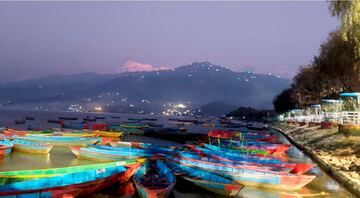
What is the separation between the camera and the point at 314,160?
28234 millimetres

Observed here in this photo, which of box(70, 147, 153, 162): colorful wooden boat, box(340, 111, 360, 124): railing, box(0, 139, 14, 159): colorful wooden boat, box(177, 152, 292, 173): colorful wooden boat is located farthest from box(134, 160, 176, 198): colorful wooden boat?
A: box(340, 111, 360, 124): railing

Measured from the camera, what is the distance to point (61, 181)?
54.1ft

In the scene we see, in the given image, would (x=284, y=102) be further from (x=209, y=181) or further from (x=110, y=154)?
(x=209, y=181)

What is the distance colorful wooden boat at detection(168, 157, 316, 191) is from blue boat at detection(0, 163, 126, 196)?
5021mm

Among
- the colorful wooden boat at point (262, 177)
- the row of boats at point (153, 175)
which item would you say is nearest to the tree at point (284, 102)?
the row of boats at point (153, 175)

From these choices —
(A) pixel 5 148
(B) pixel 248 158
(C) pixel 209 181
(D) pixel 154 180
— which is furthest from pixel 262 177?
(A) pixel 5 148

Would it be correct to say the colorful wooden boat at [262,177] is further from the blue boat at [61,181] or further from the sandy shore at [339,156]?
the blue boat at [61,181]

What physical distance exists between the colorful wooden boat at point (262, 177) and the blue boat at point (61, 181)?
502 centimetres

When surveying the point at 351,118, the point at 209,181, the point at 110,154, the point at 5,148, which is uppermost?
the point at 351,118

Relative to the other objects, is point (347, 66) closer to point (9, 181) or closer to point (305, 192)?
point (305, 192)

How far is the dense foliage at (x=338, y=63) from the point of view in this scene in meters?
24.5

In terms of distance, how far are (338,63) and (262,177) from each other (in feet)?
91.2

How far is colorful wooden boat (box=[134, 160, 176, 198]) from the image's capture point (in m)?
14.5

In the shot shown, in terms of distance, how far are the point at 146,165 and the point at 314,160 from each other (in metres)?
14.5
